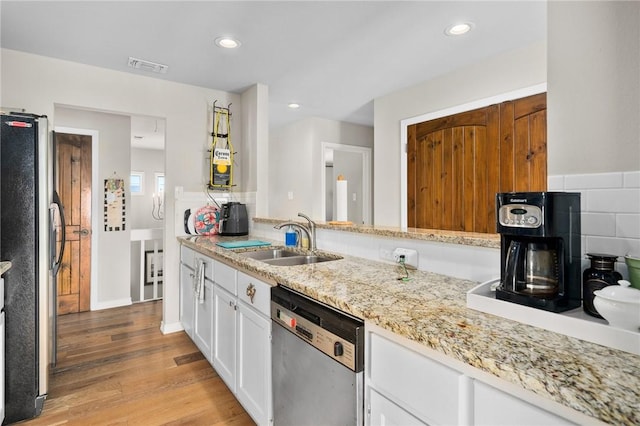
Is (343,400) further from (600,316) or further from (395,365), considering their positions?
(600,316)

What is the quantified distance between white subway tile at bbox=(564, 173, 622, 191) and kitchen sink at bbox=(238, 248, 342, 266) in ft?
3.88

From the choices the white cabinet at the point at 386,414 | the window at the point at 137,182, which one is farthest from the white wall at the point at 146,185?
the white cabinet at the point at 386,414

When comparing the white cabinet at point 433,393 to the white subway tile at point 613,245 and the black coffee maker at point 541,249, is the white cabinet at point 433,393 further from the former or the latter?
the white subway tile at point 613,245

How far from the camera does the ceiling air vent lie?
106 inches

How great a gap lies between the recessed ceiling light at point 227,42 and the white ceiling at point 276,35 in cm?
5

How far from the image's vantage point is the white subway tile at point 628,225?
959 millimetres

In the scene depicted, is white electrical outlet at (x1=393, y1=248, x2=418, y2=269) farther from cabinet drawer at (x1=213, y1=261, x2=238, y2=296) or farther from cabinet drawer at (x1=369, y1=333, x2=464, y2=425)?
cabinet drawer at (x1=213, y1=261, x2=238, y2=296)

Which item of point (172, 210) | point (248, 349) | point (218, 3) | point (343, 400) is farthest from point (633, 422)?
point (172, 210)

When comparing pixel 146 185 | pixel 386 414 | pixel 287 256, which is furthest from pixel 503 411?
pixel 146 185

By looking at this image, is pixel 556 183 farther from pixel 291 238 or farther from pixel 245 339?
pixel 291 238

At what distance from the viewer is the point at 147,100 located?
9.94 ft

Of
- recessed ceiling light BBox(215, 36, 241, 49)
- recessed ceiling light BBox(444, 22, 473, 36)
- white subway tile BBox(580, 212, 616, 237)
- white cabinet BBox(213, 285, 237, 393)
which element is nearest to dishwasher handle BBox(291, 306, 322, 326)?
white cabinet BBox(213, 285, 237, 393)

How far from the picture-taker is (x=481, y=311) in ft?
3.31

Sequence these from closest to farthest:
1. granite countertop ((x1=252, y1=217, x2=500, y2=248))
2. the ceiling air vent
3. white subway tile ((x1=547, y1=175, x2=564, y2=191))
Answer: white subway tile ((x1=547, y1=175, x2=564, y2=191)) → granite countertop ((x1=252, y1=217, x2=500, y2=248)) → the ceiling air vent
